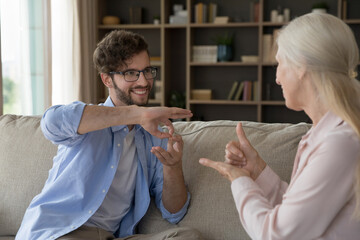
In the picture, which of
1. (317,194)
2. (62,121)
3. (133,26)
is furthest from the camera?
(133,26)

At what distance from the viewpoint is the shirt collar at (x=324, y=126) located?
3.80 ft

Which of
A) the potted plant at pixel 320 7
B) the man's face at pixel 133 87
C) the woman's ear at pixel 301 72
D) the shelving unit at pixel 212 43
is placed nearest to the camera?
the woman's ear at pixel 301 72

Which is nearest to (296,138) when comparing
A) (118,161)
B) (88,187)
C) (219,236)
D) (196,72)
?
(219,236)

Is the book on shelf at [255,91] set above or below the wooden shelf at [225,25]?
below

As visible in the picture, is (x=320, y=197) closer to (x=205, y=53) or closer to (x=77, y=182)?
(x=77, y=182)

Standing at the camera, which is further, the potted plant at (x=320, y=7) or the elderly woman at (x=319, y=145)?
the potted plant at (x=320, y=7)

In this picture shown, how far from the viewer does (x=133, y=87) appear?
196cm

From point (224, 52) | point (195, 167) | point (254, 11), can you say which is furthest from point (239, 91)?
point (195, 167)

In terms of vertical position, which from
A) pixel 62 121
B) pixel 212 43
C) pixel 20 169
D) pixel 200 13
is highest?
pixel 200 13

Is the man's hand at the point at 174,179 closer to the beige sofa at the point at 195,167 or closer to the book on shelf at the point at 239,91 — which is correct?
the beige sofa at the point at 195,167

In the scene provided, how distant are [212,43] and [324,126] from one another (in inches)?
164

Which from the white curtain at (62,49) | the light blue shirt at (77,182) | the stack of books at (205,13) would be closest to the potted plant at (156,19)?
the stack of books at (205,13)

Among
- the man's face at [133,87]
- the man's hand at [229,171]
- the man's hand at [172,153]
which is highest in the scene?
the man's face at [133,87]

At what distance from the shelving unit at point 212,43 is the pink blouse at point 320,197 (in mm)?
3744
